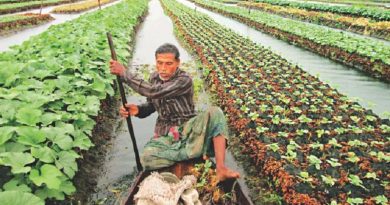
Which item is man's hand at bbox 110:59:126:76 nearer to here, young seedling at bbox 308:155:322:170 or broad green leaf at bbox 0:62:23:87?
broad green leaf at bbox 0:62:23:87

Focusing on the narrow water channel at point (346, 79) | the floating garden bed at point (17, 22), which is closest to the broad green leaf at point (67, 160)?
the narrow water channel at point (346, 79)

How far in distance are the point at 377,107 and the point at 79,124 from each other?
20.1 ft

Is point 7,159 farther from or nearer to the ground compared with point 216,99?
farther from the ground

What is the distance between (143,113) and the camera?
4500 millimetres

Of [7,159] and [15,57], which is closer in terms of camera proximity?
[7,159]

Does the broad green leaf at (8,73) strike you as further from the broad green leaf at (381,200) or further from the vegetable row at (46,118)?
the broad green leaf at (381,200)

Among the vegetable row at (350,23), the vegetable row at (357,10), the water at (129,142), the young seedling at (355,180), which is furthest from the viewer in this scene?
the vegetable row at (357,10)

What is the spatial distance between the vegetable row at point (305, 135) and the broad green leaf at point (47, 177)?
2174 millimetres

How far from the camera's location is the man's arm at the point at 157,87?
3.92m

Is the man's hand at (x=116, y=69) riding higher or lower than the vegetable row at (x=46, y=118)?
higher

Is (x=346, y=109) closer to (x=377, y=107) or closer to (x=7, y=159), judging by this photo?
(x=377, y=107)

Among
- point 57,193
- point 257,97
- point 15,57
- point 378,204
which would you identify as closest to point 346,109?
point 257,97

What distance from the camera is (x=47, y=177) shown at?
3193 millimetres

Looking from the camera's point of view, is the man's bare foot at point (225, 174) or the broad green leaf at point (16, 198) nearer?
the broad green leaf at point (16, 198)
